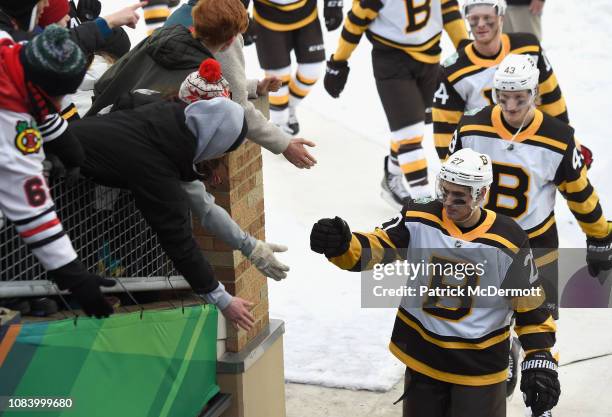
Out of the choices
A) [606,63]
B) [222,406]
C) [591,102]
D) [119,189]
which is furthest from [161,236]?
[606,63]

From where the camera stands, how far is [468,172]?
4.72 m

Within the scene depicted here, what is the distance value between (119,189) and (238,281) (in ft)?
2.98

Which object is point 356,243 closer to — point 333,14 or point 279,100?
point 279,100

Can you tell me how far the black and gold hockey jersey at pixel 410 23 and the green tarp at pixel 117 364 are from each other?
3899 mm

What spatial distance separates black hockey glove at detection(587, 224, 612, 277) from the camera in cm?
611

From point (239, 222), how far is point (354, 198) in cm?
403

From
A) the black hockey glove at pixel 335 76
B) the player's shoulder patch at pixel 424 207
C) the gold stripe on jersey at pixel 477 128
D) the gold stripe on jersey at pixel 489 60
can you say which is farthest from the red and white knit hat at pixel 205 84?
the black hockey glove at pixel 335 76

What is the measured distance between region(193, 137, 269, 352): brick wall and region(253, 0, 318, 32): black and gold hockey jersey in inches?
160

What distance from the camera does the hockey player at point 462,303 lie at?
4727 millimetres

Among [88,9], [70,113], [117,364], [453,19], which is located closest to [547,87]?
[453,19]

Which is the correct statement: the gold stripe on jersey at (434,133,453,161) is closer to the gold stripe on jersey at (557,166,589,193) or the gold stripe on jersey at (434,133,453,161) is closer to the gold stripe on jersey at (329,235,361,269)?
the gold stripe on jersey at (557,166,589,193)

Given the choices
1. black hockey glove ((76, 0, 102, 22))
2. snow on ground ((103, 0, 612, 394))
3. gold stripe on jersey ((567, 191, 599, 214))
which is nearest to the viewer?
gold stripe on jersey ((567, 191, 599, 214))

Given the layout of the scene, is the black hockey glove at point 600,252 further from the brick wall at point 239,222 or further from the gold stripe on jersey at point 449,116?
the brick wall at point 239,222

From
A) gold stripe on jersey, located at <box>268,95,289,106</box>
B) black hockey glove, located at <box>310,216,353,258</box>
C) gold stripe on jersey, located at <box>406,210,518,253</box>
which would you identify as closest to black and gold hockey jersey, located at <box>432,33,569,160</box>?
gold stripe on jersey, located at <box>406,210,518,253</box>
